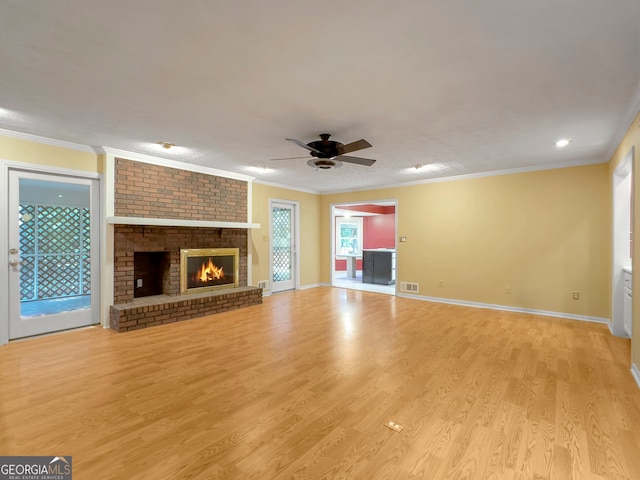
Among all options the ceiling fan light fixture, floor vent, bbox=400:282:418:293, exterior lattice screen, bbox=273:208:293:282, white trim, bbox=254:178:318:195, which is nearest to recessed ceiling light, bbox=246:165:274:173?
white trim, bbox=254:178:318:195

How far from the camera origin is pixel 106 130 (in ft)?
11.5

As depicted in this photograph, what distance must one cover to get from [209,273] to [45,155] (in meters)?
2.80

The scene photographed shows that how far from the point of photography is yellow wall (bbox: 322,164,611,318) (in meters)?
4.66

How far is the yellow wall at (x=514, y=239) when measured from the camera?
4664 millimetres

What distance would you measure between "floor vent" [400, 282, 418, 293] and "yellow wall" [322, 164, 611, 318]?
0.11 meters

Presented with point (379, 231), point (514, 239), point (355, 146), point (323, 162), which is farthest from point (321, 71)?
point (379, 231)

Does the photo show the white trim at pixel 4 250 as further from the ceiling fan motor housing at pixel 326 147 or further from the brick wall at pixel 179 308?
the ceiling fan motor housing at pixel 326 147

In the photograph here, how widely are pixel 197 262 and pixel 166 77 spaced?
3557mm

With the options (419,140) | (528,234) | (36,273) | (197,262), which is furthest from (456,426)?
(36,273)

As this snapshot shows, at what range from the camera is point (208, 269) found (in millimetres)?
5547

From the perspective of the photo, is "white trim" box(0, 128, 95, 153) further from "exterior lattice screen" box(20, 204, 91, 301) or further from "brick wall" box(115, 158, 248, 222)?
"exterior lattice screen" box(20, 204, 91, 301)

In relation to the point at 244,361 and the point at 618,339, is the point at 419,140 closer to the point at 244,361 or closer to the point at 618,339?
the point at 244,361

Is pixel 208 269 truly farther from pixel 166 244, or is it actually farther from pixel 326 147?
pixel 326 147

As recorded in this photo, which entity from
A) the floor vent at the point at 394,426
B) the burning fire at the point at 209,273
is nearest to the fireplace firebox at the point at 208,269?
the burning fire at the point at 209,273
